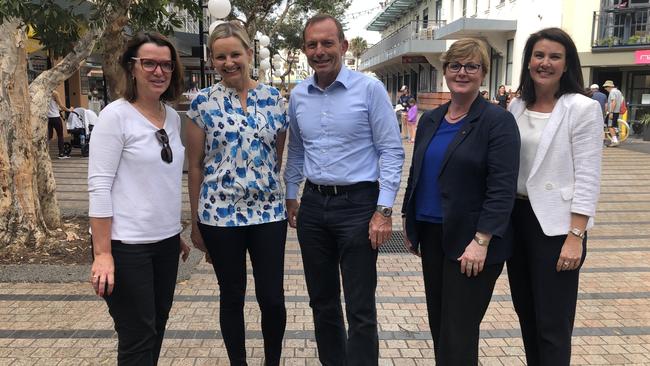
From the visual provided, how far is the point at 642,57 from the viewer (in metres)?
17.5

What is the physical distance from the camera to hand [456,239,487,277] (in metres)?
2.41

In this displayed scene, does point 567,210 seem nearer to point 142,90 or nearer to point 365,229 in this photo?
point 365,229

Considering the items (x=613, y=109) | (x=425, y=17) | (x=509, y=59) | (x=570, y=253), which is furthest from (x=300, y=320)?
(x=425, y=17)

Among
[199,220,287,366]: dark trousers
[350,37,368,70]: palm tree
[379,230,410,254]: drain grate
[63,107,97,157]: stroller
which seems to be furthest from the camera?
[350,37,368,70]: palm tree

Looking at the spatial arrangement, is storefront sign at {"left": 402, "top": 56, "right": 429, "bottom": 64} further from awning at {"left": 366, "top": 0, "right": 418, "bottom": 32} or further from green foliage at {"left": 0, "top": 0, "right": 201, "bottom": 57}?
green foliage at {"left": 0, "top": 0, "right": 201, "bottom": 57}

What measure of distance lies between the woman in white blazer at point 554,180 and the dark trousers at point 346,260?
2.46ft

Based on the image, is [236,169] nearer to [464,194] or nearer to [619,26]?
[464,194]

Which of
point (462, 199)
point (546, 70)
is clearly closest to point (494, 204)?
point (462, 199)

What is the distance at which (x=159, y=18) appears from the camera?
5094 millimetres

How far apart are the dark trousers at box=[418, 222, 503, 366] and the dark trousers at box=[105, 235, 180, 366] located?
129 centimetres

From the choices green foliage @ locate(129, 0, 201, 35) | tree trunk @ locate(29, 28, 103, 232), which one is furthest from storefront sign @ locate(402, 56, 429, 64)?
green foliage @ locate(129, 0, 201, 35)

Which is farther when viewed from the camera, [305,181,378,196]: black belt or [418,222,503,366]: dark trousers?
[305,181,378,196]: black belt

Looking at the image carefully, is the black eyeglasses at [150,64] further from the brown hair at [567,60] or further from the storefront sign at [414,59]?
the storefront sign at [414,59]

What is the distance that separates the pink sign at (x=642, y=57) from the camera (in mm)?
17453
